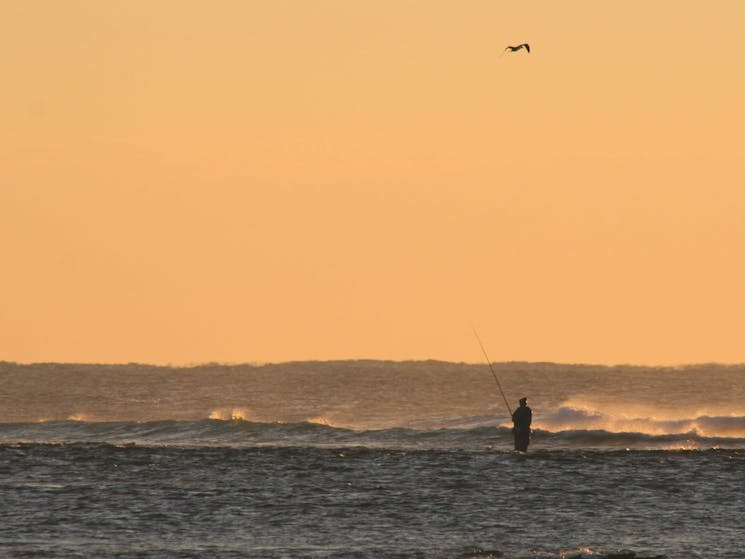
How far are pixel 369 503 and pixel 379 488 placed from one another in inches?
88.2

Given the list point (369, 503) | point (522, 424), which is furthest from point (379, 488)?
point (522, 424)

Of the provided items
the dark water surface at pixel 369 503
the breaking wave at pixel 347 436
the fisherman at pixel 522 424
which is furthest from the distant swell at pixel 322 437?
the dark water surface at pixel 369 503

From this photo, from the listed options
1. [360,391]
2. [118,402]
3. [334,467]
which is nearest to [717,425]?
[334,467]

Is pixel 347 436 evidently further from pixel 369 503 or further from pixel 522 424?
pixel 369 503

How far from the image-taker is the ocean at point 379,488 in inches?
885

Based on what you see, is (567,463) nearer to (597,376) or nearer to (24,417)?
(24,417)

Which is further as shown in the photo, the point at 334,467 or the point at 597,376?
the point at 597,376

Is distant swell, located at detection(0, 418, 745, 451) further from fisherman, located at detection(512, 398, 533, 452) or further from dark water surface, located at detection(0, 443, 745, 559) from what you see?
dark water surface, located at detection(0, 443, 745, 559)

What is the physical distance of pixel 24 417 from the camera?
69562 millimetres

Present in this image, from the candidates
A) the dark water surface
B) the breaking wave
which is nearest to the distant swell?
the breaking wave

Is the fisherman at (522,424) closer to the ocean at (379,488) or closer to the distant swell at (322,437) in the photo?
the ocean at (379,488)

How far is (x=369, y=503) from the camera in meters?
27.0

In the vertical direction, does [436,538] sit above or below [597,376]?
below

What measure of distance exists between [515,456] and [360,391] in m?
56.7
